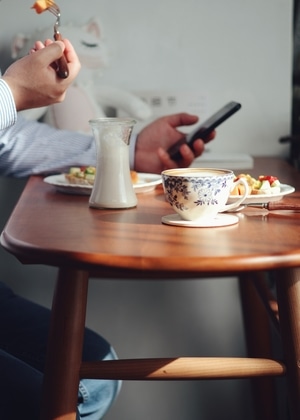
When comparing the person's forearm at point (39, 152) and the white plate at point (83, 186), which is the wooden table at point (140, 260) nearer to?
the white plate at point (83, 186)

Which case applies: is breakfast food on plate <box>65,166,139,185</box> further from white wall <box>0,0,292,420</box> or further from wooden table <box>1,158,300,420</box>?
white wall <box>0,0,292,420</box>

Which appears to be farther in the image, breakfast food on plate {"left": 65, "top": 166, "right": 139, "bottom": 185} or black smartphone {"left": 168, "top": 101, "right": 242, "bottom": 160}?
black smartphone {"left": 168, "top": 101, "right": 242, "bottom": 160}

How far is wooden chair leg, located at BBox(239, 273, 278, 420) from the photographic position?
1.55 metres

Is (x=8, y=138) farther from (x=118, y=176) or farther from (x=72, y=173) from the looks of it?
(x=118, y=176)

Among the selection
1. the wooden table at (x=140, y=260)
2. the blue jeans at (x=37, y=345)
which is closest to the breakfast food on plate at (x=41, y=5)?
the wooden table at (x=140, y=260)

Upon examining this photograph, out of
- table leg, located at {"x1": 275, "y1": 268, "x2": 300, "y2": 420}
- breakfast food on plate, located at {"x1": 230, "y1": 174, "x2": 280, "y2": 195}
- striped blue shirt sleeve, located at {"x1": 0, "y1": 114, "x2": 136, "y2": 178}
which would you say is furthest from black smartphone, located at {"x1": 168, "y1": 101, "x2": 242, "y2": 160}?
table leg, located at {"x1": 275, "y1": 268, "x2": 300, "y2": 420}

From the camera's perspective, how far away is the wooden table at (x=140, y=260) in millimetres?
767

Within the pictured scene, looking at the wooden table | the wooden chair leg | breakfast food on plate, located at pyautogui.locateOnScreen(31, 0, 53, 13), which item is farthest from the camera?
the wooden chair leg

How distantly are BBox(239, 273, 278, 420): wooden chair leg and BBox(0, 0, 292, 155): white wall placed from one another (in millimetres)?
389

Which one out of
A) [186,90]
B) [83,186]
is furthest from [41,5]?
[186,90]

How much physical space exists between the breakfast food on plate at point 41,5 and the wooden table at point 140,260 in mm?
280

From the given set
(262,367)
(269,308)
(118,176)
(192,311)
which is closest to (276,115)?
(192,311)

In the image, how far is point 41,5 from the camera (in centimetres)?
102

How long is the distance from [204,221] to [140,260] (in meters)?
0.19
